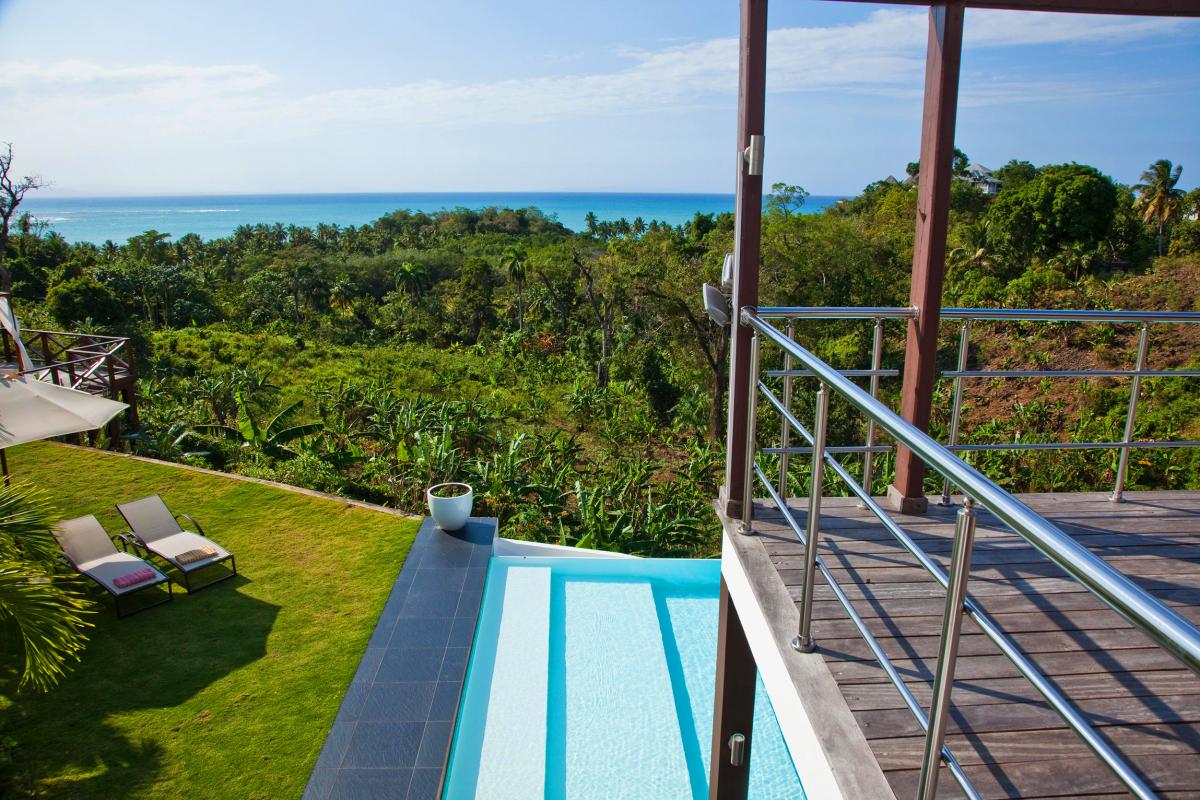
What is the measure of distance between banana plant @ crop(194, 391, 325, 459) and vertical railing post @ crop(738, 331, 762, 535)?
9651mm

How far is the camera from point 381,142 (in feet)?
352

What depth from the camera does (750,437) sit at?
3.17m

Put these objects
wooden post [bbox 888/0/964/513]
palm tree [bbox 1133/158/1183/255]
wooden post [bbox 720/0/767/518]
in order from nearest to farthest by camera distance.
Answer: wooden post [bbox 720/0/767/518]
wooden post [bbox 888/0/964/513]
palm tree [bbox 1133/158/1183/255]

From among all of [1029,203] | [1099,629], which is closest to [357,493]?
[1099,629]

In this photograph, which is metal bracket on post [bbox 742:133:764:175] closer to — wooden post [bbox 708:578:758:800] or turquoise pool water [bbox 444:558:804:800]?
wooden post [bbox 708:578:758:800]

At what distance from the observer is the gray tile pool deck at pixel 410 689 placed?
4.78 meters

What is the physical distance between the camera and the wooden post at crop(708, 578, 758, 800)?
149 inches

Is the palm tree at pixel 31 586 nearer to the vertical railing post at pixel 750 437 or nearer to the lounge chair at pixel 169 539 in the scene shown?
the lounge chair at pixel 169 539

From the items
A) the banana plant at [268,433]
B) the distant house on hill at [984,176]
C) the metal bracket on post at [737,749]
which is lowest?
the banana plant at [268,433]

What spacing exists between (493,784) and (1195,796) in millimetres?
4484

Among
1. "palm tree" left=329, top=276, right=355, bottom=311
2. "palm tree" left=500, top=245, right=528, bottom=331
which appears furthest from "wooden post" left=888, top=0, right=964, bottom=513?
"palm tree" left=329, top=276, right=355, bottom=311

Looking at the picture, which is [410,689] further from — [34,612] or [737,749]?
[737,749]

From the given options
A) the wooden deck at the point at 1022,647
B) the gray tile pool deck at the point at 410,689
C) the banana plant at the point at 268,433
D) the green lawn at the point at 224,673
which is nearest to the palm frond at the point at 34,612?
the green lawn at the point at 224,673

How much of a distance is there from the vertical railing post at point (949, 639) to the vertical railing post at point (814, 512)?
0.65 m
